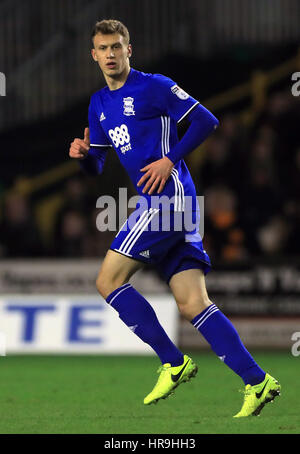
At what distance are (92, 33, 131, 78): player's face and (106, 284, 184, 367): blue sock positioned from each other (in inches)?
45.4

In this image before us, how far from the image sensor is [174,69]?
44.3 feet

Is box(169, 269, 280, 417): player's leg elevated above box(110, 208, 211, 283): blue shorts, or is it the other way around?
box(110, 208, 211, 283): blue shorts

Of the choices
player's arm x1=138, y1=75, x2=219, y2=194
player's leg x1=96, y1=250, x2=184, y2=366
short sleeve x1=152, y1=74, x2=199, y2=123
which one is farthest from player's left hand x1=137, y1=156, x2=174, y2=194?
player's leg x1=96, y1=250, x2=184, y2=366

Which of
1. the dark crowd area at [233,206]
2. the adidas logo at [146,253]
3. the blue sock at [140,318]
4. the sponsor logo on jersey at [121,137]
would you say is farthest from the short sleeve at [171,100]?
the dark crowd area at [233,206]

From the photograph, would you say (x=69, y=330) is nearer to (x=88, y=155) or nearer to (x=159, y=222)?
(x=88, y=155)

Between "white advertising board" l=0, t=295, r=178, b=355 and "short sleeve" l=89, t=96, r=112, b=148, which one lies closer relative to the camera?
"short sleeve" l=89, t=96, r=112, b=148

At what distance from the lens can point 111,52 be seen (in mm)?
5605

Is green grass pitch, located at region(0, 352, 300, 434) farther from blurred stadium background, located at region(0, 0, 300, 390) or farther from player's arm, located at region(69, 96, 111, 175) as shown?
player's arm, located at region(69, 96, 111, 175)

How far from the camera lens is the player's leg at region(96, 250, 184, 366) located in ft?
18.2

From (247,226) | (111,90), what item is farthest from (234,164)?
(111,90)

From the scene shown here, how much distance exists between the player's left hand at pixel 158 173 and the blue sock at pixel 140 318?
0.55 meters

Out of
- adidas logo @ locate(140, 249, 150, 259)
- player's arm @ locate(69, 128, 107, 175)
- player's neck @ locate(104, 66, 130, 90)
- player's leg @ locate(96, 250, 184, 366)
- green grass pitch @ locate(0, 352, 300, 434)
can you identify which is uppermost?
player's neck @ locate(104, 66, 130, 90)

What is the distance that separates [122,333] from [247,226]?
6.53ft

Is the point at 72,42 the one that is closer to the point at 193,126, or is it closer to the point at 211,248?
the point at 211,248
